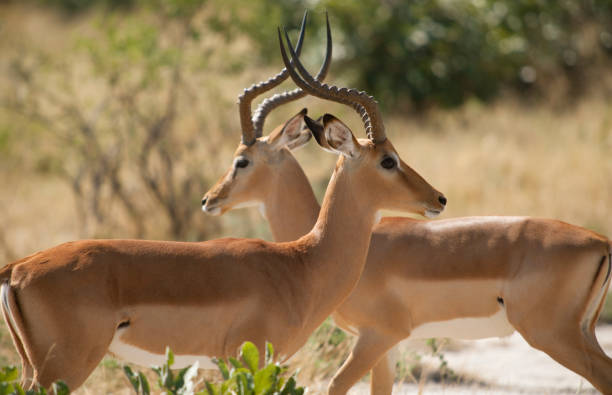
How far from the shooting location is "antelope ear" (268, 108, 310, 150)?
531 cm

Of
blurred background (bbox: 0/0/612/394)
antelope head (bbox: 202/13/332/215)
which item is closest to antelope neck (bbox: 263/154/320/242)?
antelope head (bbox: 202/13/332/215)

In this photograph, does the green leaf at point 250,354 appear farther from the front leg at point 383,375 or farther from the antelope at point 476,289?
the front leg at point 383,375

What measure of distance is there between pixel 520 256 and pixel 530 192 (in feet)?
22.3

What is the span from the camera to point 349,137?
13.5 ft

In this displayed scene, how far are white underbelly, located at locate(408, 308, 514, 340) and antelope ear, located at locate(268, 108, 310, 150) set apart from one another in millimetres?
1465

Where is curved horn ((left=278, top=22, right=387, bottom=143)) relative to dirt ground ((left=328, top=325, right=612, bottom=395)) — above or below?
above

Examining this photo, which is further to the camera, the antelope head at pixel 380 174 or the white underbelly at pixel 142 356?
the antelope head at pixel 380 174

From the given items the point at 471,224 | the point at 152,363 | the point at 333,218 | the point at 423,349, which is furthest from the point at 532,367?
the point at 152,363

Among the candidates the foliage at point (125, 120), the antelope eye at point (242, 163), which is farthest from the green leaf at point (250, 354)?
the foliage at point (125, 120)

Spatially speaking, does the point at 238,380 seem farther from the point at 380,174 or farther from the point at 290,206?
the point at 290,206

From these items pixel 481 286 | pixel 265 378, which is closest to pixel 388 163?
pixel 481 286

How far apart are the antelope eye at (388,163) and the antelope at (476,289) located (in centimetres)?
37

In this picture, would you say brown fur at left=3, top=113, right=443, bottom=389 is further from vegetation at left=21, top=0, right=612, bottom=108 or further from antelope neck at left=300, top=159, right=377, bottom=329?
vegetation at left=21, top=0, right=612, bottom=108

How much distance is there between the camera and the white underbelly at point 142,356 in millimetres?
3543
